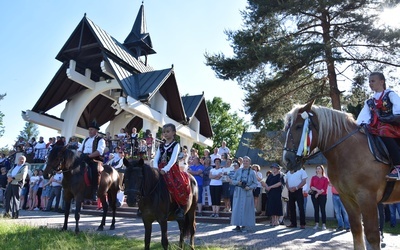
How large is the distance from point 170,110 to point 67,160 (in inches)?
692

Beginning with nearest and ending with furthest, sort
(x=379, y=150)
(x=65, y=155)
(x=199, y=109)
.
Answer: (x=379, y=150)
(x=65, y=155)
(x=199, y=109)

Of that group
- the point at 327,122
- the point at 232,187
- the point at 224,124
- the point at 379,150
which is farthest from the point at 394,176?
the point at 224,124

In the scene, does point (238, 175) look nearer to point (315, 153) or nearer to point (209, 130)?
A: point (315, 153)

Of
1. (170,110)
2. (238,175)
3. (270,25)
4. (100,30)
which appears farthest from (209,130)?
(238,175)

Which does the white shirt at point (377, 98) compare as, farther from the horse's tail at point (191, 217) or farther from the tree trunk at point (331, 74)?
the tree trunk at point (331, 74)

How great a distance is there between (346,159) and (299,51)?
11354 mm

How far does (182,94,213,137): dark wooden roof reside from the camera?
29.2m

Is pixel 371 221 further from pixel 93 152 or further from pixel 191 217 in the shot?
pixel 93 152

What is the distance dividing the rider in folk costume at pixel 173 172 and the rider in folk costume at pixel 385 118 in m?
3.21

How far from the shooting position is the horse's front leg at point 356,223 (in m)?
5.30

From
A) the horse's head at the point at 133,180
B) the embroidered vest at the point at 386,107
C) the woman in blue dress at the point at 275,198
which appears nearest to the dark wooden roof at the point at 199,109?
the woman in blue dress at the point at 275,198

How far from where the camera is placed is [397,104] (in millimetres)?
5277

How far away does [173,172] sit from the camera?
21.5 feet

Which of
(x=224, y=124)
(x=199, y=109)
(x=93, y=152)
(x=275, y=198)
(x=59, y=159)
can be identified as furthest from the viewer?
Answer: (x=224, y=124)
